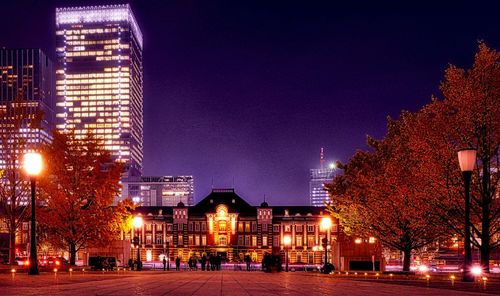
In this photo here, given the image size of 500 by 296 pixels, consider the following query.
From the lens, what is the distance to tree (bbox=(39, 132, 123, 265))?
43.2 metres

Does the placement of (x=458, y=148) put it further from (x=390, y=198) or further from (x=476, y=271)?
(x=390, y=198)

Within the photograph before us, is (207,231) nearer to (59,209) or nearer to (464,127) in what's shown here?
(59,209)

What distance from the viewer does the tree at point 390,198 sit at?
100 ft

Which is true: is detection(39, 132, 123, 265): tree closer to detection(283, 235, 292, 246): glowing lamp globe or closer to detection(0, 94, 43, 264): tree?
detection(0, 94, 43, 264): tree

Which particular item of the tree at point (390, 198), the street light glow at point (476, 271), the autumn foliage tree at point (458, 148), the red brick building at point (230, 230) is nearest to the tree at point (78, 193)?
the tree at point (390, 198)

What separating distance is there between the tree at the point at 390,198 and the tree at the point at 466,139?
4.19ft

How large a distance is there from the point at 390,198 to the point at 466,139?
8239 mm

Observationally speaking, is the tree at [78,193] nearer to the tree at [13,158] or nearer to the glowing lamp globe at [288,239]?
the tree at [13,158]

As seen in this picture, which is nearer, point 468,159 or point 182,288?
point 182,288

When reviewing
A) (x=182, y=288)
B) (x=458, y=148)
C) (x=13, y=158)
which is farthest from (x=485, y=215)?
(x=13, y=158)

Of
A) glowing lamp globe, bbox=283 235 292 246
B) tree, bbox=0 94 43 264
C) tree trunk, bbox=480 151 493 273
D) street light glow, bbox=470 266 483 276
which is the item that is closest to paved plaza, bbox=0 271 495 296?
street light glow, bbox=470 266 483 276

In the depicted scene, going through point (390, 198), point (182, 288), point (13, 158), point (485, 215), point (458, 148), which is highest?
point (13, 158)

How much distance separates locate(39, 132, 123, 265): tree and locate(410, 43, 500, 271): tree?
2465 cm

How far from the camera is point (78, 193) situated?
43750mm
